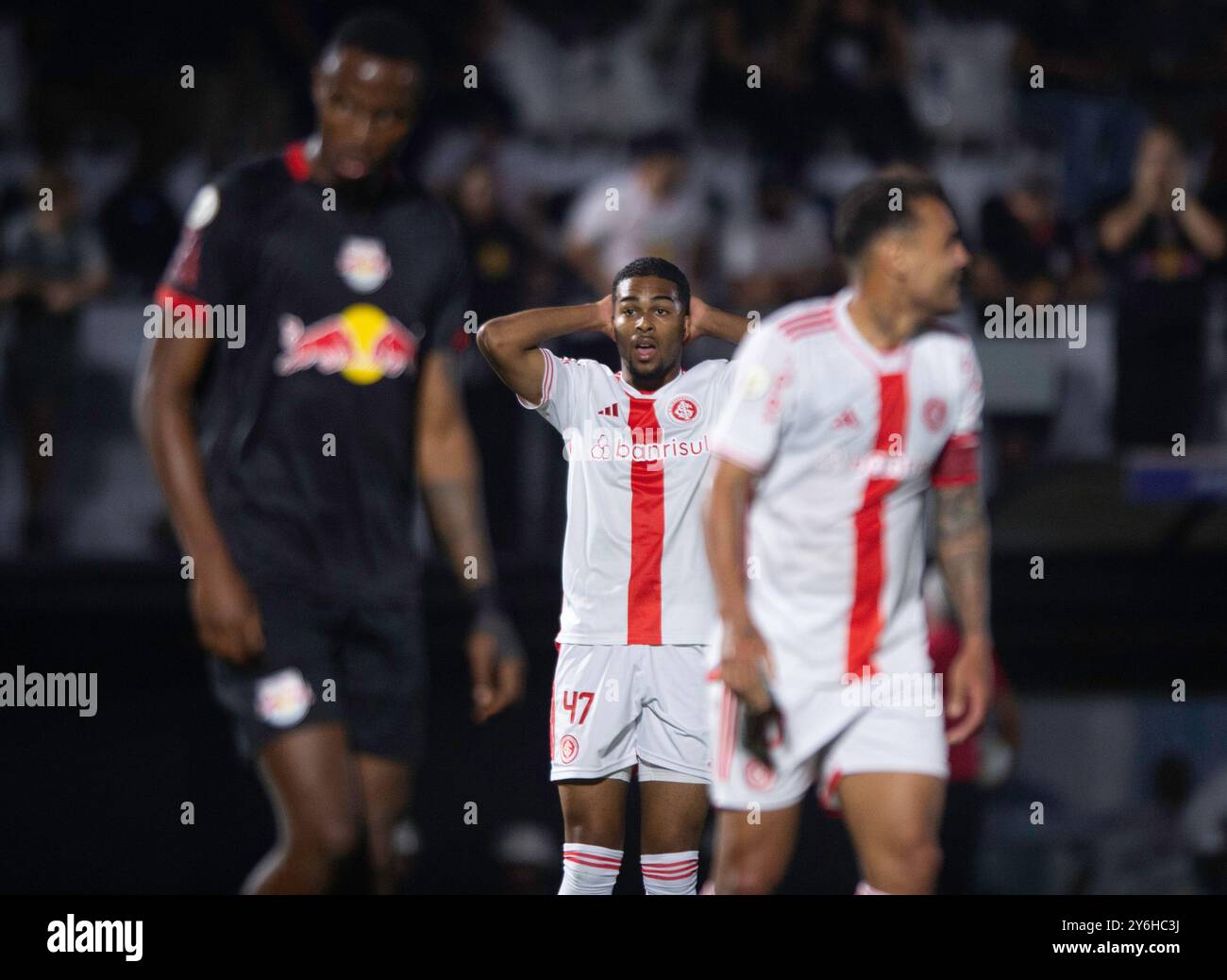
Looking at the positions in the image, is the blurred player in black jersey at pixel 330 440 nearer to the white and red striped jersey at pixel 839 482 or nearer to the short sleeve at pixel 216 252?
the short sleeve at pixel 216 252

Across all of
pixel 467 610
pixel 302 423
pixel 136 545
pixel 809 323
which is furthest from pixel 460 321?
pixel 136 545

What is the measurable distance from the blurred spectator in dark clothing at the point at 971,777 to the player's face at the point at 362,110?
210cm

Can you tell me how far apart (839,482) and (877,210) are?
0.61m

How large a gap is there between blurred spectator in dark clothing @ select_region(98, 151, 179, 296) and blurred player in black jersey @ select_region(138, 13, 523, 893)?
7.41 feet

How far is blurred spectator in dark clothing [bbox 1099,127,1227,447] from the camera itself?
19.8ft

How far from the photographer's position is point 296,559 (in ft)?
11.3

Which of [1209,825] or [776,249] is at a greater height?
[776,249]

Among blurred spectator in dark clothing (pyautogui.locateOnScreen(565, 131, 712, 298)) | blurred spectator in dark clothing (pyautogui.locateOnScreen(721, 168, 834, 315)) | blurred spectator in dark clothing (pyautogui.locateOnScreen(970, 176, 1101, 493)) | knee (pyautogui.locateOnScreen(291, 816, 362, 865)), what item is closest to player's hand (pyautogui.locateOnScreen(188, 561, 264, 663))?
knee (pyautogui.locateOnScreen(291, 816, 362, 865))

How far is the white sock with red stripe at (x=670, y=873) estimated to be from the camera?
4.01m

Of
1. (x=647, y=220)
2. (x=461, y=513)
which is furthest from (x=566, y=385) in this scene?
(x=647, y=220)

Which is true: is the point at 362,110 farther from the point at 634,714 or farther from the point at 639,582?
the point at 634,714

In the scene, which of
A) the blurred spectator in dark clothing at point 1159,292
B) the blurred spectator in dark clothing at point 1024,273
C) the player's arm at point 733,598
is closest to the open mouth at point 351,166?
the player's arm at point 733,598

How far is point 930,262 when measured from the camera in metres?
3.77
